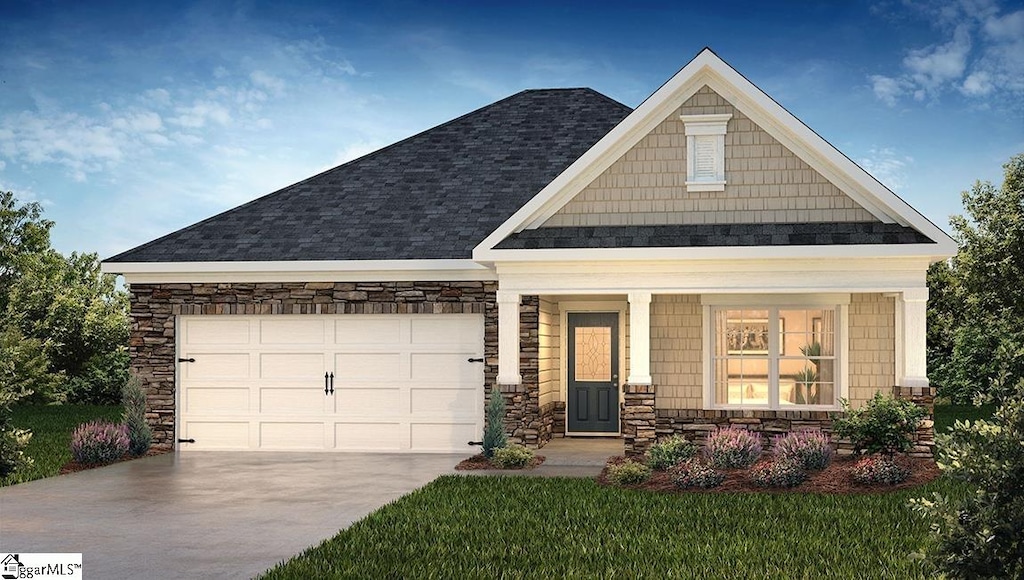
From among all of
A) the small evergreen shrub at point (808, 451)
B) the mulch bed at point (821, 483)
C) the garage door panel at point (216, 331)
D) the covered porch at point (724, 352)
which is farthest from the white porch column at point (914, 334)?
the garage door panel at point (216, 331)

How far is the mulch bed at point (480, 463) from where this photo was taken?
50.1 feet

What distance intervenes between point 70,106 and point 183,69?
5309 millimetres

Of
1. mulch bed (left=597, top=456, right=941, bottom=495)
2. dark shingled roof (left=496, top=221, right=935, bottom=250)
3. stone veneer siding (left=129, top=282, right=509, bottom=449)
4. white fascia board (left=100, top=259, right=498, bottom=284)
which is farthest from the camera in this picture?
stone veneer siding (left=129, top=282, right=509, bottom=449)

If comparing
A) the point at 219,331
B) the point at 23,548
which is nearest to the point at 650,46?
the point at 219,331

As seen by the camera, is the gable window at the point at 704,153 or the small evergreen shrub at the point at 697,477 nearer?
the small evergreen shrub at the point at 697,477

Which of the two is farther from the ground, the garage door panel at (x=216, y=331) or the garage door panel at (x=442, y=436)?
the garage door panel at (x=216, y=331)

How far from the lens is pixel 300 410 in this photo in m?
17.9

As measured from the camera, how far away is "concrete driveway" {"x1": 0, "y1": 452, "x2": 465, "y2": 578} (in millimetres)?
9414

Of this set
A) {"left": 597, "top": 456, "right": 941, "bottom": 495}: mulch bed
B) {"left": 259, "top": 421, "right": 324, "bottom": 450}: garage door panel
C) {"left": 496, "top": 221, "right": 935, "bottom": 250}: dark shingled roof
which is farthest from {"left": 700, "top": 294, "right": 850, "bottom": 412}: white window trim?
{"left": 259, "top": 421, "right": 324, "bottom": 450}: garage door panel

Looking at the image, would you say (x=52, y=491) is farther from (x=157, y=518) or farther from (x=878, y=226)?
(x=878, y=226)

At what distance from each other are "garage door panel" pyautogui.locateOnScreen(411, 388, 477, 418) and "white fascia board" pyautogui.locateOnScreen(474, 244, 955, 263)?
8.67ft

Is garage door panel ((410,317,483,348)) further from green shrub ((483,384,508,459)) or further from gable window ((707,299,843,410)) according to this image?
gable window ((707,299,843,410))

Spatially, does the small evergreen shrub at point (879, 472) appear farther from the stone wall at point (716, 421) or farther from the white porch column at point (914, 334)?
the white porch column at point (914, 334)

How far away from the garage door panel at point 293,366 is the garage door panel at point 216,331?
0.53m
